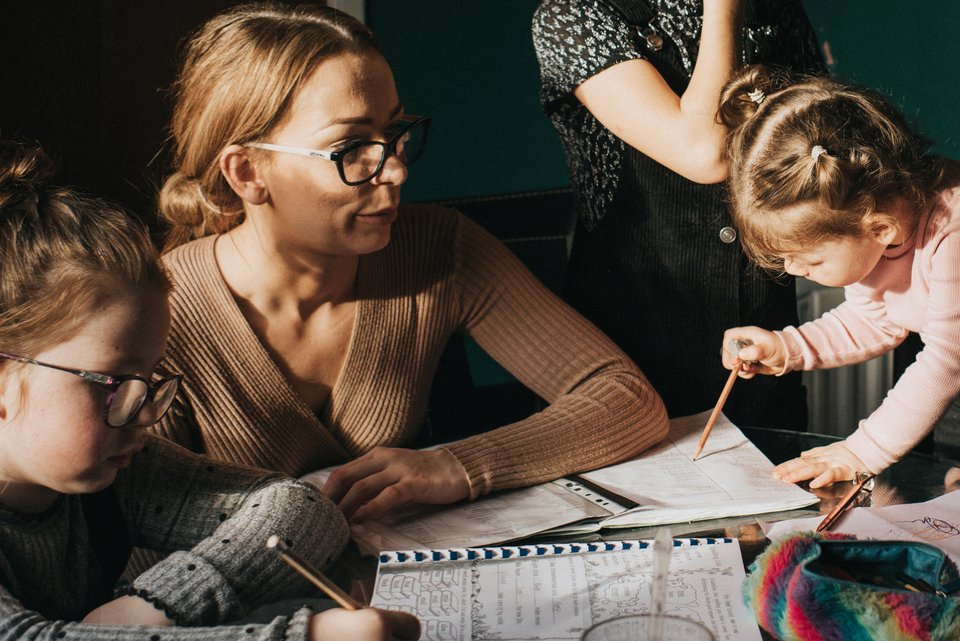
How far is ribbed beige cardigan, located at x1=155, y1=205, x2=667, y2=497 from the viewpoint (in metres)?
1.38

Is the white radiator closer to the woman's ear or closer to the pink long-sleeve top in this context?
the pink long-sleeve top

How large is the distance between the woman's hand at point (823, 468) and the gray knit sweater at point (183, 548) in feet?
1.88

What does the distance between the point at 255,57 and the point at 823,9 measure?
192cm

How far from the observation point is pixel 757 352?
4.96 feet

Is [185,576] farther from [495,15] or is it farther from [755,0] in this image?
[495,15]

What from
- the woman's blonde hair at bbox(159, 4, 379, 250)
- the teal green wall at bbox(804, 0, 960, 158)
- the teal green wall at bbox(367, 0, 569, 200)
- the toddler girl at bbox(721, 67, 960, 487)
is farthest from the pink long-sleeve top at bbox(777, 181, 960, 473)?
the teal green wall at bbox(367, 0, 569, 200)

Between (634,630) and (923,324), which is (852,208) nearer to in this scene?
(923,324)

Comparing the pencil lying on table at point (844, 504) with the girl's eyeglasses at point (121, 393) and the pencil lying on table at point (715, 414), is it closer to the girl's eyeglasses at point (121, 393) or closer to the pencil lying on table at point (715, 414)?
the pencil lying on table at point (715, 414)

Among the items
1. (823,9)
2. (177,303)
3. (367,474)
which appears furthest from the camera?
(823,9)

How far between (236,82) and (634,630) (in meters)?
0.94

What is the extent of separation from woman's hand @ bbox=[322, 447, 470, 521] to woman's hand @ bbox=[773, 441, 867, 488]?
0.41 meters

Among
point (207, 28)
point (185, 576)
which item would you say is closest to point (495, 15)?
point (207, 28)

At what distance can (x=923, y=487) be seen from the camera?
4.25 ft

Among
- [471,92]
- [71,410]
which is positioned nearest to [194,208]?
[71,410]
